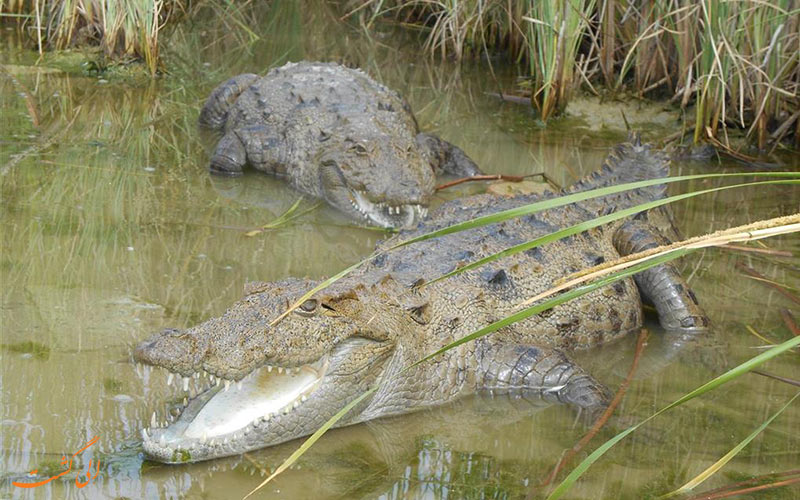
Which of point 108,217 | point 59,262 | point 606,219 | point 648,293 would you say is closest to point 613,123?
point 648,293

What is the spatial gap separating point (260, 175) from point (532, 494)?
438 centimetres

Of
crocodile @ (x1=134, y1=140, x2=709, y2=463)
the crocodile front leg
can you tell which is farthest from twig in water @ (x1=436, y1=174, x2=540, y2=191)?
crocodile @ (x1=134, y1=140, x2=709, y2=463)

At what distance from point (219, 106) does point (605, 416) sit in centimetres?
492

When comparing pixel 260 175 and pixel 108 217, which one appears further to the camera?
pixel 260 175

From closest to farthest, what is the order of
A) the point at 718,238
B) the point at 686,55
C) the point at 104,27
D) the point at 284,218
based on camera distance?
the point at 718,238 < the point at 284,218 < the point at 686,55 < the point at 104,27

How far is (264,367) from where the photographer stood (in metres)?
3.76

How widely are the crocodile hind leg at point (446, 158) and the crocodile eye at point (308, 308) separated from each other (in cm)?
362

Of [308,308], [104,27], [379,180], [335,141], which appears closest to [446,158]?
[335,141]

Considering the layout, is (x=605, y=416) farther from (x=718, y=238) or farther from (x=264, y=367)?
(x=718, y=238)

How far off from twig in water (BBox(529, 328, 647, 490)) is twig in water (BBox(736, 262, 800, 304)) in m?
0.90

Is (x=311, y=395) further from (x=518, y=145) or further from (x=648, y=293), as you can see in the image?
(x=518, y=145)

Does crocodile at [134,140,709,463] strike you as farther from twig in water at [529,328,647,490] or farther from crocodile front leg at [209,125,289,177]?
crocodile front leg at [209,125,289,177]

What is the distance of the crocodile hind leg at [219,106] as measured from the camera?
808 cm

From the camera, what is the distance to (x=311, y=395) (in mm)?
3824
